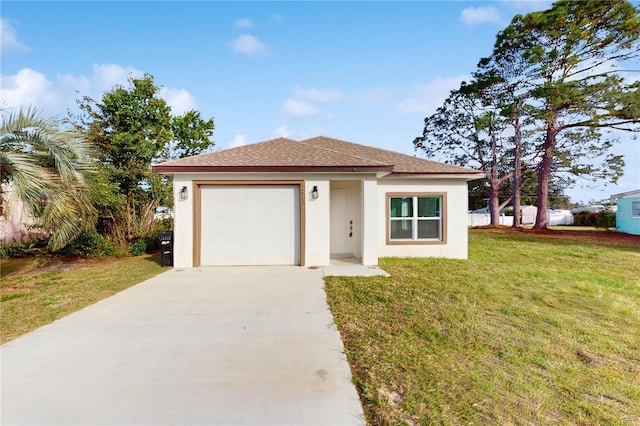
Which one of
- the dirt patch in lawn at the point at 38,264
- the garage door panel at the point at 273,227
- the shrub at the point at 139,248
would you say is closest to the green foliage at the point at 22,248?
the dirt patch in lawn at the point at 38,264

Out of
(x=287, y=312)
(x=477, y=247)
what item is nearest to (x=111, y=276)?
(x=287, y=312)

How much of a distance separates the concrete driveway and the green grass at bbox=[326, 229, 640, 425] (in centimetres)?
45

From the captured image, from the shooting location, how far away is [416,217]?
10.4m

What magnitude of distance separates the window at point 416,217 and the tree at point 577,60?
1264cm

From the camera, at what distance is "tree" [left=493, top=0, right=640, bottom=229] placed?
645 inches

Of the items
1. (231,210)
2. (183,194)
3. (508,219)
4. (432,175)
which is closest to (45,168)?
(183,194)

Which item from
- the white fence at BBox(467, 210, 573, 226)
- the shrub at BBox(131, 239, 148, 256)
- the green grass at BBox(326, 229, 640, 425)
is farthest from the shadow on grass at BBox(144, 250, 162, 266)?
the white fence at BBox(467, 210, 573, 226)

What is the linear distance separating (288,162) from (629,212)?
24305 millimetres

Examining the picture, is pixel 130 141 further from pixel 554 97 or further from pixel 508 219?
pixel 508 219

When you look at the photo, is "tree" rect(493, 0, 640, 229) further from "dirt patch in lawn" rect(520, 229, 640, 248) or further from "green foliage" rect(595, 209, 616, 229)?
"green foliage" rect(595, 209, 616, 229)

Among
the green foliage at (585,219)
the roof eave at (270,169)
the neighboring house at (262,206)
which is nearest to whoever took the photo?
the roof eave at (270,169)

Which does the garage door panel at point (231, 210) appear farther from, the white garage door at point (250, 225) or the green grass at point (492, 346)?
the green grass at point (492, 346)

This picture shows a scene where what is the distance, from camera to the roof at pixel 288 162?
855 centimetres

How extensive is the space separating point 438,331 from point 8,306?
7.60 metres
